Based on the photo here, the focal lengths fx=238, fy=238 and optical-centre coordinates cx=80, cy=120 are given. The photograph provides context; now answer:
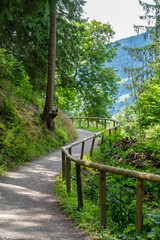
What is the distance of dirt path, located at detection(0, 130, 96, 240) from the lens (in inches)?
146

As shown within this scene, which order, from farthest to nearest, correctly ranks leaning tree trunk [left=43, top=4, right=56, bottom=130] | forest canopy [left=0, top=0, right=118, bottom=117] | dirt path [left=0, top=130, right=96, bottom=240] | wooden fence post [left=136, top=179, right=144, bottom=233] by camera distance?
leaning tree trunk [left=43, top=4, right=56, bottom=130], forest canopy [left=0, top=0, right=118, bottom=117], dirt path [left=0, top=130, right=96, bottom=240], wooden fence post [left=136, top=179, right=144, bottom=233]

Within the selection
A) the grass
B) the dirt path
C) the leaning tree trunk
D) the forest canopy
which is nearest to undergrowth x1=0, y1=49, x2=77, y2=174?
the grass

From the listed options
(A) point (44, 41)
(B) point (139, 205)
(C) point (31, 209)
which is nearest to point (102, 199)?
(B) point (139, 205)

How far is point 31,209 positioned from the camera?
15.8ft

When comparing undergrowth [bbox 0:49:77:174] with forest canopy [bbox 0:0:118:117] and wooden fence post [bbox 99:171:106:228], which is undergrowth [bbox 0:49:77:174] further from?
wooden fence post [bbox 99:171:106:228]

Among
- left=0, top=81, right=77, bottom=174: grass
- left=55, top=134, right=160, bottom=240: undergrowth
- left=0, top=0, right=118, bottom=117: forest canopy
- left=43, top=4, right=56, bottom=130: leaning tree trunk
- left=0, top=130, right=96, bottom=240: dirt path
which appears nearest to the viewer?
left=55, top=134, right=160, bottom=240: undergrowth

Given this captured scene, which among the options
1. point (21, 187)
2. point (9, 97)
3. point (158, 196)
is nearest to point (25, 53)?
point (9, 97)

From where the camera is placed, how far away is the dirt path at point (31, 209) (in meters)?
3.70

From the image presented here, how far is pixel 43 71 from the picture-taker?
1508 centimetres

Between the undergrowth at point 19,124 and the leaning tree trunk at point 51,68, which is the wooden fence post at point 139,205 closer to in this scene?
the undergrowth at point 19,124

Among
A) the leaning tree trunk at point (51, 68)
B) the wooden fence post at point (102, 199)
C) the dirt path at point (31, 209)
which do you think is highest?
the leaning tree trunk at point (51, 68)

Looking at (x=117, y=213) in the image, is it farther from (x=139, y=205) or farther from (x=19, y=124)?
(x=19, y=124)

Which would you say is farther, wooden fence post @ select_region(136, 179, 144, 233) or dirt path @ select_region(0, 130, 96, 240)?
dirt path @ select_region(0, 130, 96, 240)

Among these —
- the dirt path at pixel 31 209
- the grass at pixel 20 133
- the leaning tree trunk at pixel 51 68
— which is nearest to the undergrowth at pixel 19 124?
the grass at pixel 20 133
